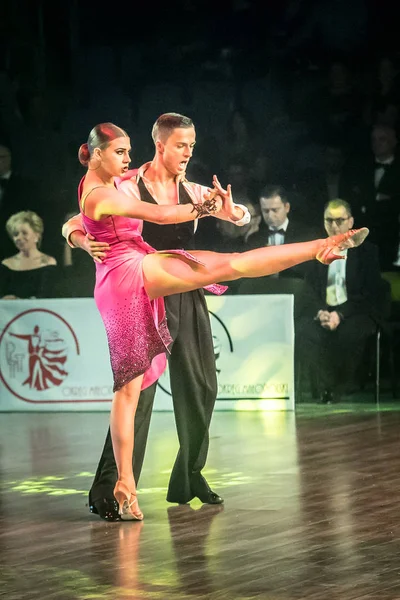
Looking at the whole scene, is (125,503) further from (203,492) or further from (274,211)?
(274,211)

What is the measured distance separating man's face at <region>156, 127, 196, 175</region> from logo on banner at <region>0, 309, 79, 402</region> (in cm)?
426

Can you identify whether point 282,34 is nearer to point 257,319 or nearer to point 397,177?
point 397,177

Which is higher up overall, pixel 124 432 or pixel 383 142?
pixel 383 142

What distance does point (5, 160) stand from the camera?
1075 cm

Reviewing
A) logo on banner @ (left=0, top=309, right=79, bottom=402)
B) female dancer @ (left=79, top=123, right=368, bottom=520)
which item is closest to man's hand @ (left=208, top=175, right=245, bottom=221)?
female dancer @ (left=79, top=123, right=368, bottom=520)

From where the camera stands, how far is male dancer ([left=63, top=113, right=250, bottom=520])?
16.5 feet

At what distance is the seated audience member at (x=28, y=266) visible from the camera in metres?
10.1

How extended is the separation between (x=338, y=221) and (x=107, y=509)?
198 inches

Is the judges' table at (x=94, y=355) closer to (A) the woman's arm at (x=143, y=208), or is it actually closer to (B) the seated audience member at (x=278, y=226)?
(B) the seated audience member at (x=278, y=226)

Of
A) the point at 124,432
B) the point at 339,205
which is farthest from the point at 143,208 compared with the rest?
the point at 339,205

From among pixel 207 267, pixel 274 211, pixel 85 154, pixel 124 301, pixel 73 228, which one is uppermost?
pixel 274 211

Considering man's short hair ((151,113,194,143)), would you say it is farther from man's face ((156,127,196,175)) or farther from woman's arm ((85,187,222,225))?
woman's arm ((85,187,222,225))

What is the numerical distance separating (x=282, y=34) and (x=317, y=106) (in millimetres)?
657

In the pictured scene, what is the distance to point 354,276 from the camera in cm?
954
